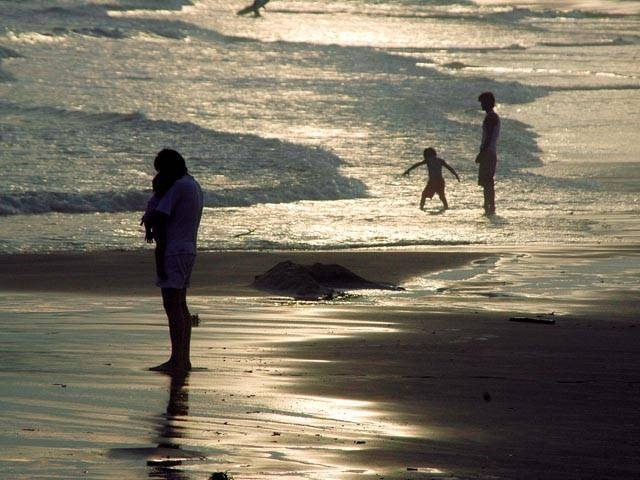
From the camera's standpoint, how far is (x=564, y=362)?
856 centimetres

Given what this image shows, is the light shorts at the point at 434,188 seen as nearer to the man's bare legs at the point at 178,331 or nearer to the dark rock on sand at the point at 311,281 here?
the dark rock on sand at the point at 311,281

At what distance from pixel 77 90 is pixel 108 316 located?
23736mm

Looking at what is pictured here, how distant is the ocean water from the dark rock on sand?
2991mm

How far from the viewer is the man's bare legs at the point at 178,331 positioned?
26.7ft

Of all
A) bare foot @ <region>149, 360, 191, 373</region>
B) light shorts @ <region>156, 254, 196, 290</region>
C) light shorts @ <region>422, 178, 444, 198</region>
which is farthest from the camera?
light shorts @ <region>422, 178, 444, 198</region>

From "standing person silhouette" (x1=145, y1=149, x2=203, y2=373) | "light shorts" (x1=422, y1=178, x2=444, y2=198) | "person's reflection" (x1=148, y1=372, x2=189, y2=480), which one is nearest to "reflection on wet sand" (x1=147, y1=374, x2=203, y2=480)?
"person's reflection" (x1=148, y1=372, x2=189, y2=480)

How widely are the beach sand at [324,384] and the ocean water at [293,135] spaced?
4019 mm

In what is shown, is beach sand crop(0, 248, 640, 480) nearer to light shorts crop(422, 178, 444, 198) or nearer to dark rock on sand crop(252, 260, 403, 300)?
dark rock on sand crop(252, 260, 403, 300)

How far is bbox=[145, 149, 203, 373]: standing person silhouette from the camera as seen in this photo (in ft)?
26.8

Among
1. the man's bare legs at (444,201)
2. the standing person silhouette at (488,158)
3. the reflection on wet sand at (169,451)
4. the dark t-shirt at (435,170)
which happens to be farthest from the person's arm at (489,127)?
the reflection on wet sand at (169,451)

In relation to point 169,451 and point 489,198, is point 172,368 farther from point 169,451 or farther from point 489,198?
point 489,198

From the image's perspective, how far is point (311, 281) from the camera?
1160cm

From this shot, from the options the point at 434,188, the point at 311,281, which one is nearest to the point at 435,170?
the point at 434,188

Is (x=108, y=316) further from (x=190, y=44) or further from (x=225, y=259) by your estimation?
(x=190, y=44)
